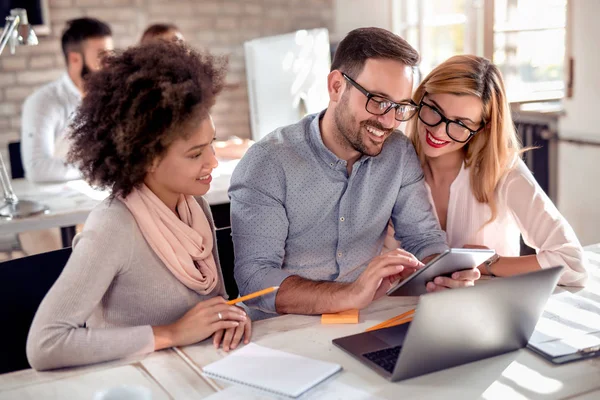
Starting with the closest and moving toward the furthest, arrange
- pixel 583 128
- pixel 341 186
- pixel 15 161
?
pixel 341 186 < pixel 583 128 < pixel 15 161

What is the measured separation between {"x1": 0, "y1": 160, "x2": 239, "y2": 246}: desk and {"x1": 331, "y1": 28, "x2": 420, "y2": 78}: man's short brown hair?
110 cm

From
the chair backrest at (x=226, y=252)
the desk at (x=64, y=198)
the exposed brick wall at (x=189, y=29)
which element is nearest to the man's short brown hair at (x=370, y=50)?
the chair backrest at (x=226, y=252)

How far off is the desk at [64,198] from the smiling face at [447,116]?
1.12 meters

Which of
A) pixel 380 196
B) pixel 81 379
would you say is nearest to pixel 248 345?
pixel 81 379

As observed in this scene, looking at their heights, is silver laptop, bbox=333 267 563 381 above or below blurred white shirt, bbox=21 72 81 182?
below

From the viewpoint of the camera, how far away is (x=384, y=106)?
1851mm

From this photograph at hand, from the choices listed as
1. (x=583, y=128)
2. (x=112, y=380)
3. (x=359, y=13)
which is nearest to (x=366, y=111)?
(x=112, y=380)

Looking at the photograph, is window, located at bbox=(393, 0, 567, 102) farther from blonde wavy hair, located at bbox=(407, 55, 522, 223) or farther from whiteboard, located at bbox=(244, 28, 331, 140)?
blonde wavy hair, located at bbox=(407, 55, 522, 223)

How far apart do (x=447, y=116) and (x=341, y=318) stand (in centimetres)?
75

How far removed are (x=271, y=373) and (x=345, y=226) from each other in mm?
774

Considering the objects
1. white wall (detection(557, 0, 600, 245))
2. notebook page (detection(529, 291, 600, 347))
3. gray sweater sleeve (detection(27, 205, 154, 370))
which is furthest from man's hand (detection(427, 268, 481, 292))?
white wall (detection(557, 0, 600, 245))

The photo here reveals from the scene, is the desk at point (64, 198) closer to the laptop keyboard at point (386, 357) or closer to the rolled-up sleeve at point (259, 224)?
the rolled-up sleeve at point (259, 224)

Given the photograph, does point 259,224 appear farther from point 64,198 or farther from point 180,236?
point 64,198

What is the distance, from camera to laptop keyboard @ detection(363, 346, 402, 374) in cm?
129
